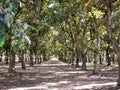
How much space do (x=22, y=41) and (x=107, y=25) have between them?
1234cm

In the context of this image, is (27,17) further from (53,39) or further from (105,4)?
(53,39)

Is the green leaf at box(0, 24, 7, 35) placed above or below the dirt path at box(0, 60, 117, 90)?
above

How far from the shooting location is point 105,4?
1564 cm

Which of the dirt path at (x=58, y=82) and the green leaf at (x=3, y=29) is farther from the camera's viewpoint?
the dirt path at (x=58, y=82)

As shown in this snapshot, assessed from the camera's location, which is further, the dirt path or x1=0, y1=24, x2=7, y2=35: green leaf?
the dirt path

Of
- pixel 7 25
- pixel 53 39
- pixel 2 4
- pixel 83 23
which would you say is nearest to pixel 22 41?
pixel 7 25

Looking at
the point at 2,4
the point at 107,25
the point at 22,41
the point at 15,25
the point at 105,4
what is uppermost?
the point at 105,4

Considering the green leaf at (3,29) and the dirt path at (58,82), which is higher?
the green leaf at (3,29)

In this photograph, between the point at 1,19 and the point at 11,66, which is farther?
the point at 11,66

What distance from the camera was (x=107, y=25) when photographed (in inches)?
604

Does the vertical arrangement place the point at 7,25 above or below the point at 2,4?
below

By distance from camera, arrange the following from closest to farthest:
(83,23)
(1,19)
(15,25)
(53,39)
Answer: (1,19) → (15,25) → (83,23) → (53,39)

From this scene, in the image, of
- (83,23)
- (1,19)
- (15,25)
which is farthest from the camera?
(83,23)

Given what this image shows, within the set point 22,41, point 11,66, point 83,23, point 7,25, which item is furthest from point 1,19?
point 83,23
